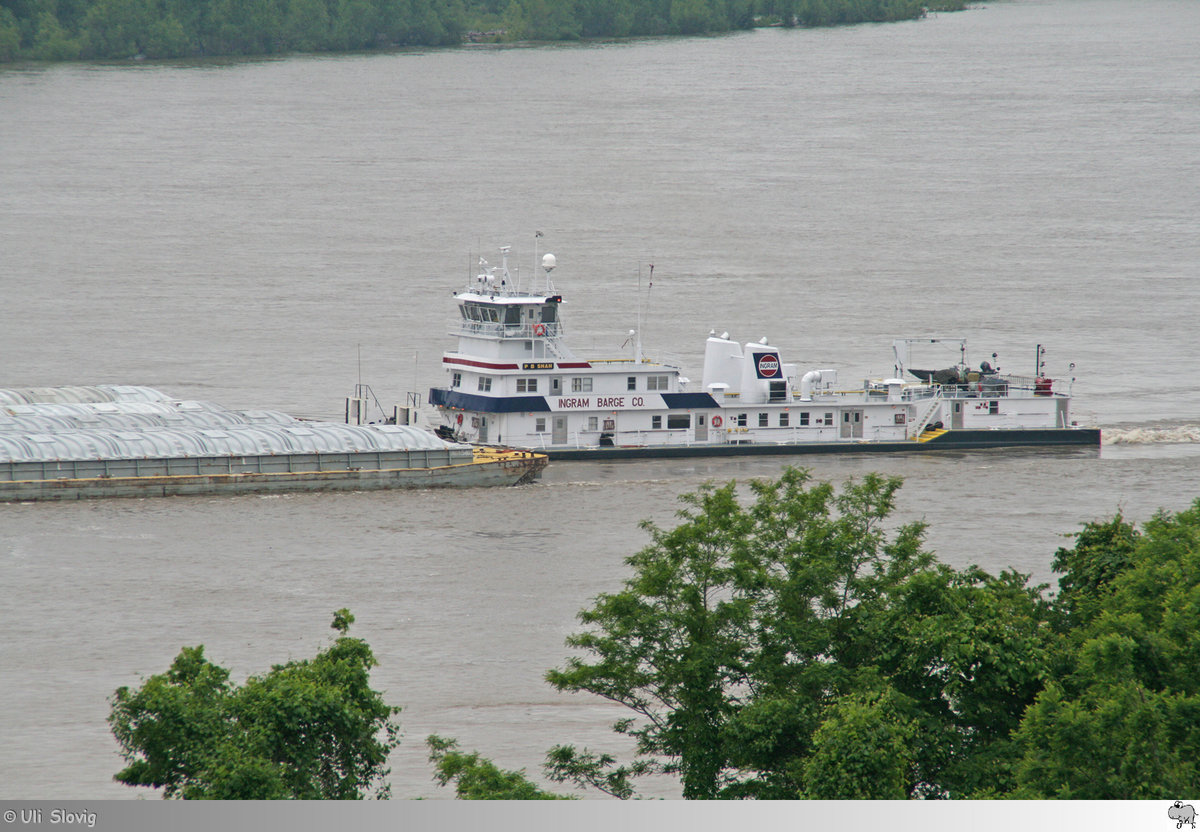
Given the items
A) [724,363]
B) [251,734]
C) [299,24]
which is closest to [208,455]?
[724,363]

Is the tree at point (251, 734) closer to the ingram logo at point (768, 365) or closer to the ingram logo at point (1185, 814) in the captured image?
the ingram logo at point (1185, 814)

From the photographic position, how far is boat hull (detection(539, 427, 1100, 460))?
188 ft

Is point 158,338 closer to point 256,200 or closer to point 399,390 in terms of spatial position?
point 399,390

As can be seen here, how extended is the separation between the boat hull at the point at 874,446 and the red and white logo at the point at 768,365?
2.45 m

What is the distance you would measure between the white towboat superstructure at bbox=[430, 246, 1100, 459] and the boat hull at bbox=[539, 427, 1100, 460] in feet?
0.16

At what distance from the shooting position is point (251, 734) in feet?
64.7

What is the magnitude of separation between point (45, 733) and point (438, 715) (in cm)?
667

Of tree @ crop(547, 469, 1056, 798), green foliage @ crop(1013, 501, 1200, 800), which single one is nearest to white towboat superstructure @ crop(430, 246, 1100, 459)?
green foliage @ crop(1013, 501, 1200, 800)

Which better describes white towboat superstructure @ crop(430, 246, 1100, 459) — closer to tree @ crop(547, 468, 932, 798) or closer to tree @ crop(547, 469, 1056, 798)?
tree @ crop(547, 468, 932, 798)

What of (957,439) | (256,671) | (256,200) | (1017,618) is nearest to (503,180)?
(256,200)

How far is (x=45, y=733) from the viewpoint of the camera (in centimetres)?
2962

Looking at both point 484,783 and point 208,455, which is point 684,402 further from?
point 484,783

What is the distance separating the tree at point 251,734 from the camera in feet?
63.1

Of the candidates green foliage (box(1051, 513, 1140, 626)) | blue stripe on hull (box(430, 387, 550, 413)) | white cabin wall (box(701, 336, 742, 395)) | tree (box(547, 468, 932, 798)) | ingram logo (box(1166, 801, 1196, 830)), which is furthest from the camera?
white cabin wall (box(701, 336, 742, 395))
